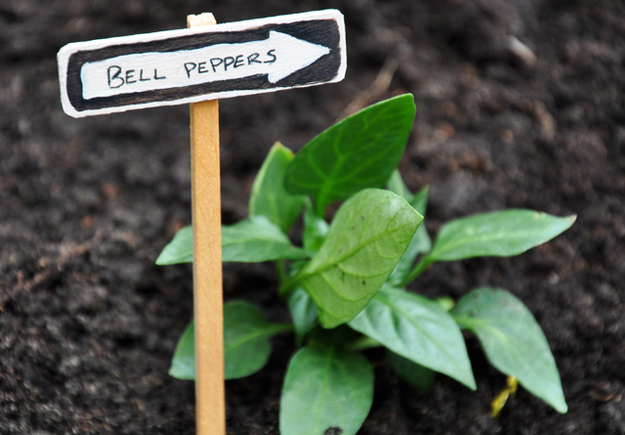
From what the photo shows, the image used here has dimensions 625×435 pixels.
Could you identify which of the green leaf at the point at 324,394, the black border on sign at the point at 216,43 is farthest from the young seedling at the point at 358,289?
the black border on sign at the point at 216,43

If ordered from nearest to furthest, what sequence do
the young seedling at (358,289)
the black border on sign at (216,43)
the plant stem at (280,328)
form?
1. the black border on sign at (216,43)
2. the young seedling at (358,289)
3. the plant stem at (280,328)

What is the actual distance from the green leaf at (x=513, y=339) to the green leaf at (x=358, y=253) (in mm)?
277

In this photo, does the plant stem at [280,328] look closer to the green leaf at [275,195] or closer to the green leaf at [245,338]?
the green leaf at [245,338]

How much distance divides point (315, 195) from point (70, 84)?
1.53 ft

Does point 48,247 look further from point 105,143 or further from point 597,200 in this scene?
point 597,200

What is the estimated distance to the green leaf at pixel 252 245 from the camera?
3.17 feet

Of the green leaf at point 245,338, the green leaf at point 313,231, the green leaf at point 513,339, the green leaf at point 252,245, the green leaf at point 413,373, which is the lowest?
the green leaf at point 413,373

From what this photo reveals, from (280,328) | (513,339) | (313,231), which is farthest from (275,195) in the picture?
(513,339)

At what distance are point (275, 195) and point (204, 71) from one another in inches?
15.6

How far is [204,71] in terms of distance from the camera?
790 millimetres

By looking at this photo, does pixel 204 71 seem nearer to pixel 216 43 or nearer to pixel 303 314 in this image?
pixel 216 43

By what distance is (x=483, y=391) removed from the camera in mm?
1097

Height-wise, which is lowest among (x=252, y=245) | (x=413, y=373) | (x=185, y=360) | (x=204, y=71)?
(x=413, y=373)

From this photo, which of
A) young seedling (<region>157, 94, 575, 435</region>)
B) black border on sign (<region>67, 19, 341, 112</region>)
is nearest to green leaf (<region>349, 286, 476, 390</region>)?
young seedling (<region>157, 94, 575, 435</region>)
